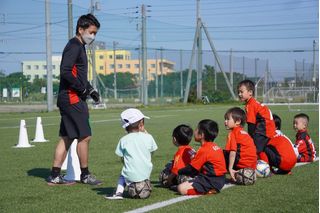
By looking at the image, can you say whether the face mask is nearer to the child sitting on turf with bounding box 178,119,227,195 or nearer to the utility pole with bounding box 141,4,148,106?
the child sitting on turf with bounding box 178,119,227,195

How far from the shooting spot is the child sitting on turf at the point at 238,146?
7.04m

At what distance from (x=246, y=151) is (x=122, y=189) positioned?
6.04ft

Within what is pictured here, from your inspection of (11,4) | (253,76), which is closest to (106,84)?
(253,76)

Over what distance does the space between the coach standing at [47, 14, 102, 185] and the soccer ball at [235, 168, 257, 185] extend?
5.75 ft

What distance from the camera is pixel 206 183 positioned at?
6270 millimetres

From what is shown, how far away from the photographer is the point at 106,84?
59188 millimetres

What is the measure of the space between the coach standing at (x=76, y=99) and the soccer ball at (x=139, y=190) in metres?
1.05

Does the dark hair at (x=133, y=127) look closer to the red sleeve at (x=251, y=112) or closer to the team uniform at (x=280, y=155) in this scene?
the red sleeve at (x=251, y=112)

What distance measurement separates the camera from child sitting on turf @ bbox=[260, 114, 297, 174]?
25.1 feet

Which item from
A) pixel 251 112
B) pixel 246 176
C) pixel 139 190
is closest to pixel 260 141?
pixel 251 112

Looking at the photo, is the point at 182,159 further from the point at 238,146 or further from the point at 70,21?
the point at 70,21

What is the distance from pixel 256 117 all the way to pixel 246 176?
44.8 inches

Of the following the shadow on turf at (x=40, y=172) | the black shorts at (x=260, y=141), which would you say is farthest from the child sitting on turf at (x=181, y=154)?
the shadow on turf at (x=40, y=172)

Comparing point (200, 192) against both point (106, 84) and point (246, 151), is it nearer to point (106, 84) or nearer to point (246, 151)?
point (246, 151)
